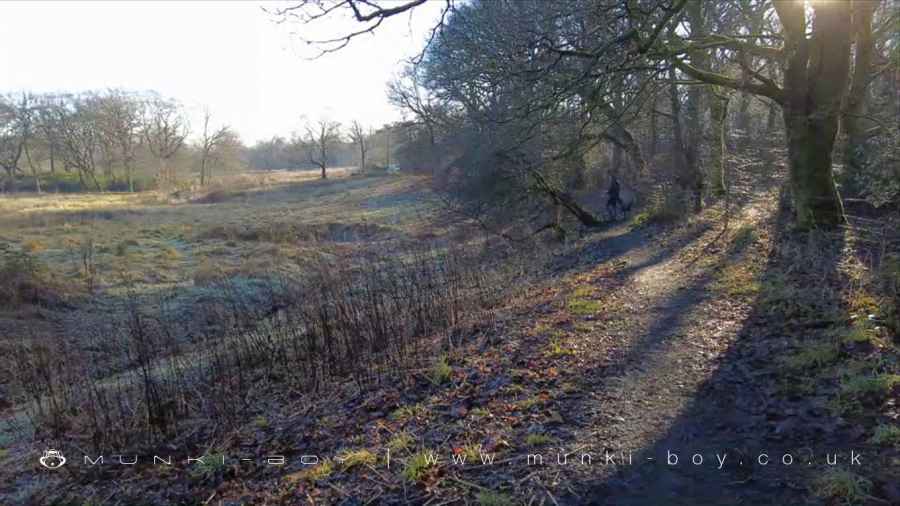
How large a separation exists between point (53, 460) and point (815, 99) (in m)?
11.6

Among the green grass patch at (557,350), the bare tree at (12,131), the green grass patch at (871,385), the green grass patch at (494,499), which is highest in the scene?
the bare tree at (12,131)

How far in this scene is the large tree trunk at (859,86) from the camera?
32.6 ft

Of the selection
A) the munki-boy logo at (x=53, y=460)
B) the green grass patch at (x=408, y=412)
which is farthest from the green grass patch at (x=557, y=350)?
the munki-boy logo at (x=53, y=460)

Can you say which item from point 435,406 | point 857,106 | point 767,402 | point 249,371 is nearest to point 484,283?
point 249,371

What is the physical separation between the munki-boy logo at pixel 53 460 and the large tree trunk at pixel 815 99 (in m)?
11.1

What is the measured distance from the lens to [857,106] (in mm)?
11156

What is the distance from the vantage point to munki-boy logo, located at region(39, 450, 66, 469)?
18.5ft

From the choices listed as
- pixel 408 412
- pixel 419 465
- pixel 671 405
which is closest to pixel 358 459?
pixel 419 465

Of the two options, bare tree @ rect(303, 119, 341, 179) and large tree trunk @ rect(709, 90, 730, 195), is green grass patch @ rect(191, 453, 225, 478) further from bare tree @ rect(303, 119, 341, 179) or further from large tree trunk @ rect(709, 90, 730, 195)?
bare tree @ rect(303, 119, 341, 179)

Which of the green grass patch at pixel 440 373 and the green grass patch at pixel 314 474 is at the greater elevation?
the green grass patch at pixel 440 373

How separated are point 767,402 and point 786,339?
1.41 m

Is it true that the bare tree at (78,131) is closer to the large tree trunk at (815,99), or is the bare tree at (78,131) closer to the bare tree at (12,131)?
the bare tree at (12,131)

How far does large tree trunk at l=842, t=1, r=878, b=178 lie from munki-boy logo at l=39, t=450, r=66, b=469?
41.4ft

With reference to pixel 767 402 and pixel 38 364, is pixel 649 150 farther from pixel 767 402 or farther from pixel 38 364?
pixel 38 364
